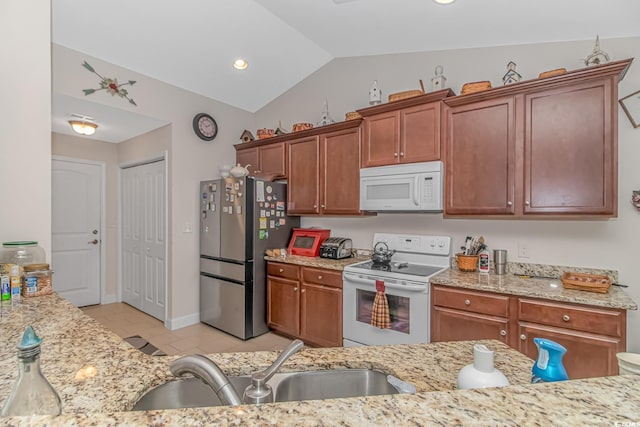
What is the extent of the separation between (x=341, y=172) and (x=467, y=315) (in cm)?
175

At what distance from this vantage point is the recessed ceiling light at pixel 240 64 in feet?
11.1

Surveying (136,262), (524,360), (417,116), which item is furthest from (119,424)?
(136,262)

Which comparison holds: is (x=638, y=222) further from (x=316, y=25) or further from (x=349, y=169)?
(x=316, y=25)

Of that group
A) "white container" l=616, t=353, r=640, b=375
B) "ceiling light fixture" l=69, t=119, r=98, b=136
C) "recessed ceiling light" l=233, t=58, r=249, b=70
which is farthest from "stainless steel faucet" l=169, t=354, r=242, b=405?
"ceiling light fixture" l=69, t=119, r=98, b=136

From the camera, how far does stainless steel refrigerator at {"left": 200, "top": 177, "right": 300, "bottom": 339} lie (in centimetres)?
331

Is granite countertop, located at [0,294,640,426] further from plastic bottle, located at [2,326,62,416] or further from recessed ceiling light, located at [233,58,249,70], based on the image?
recessed ceiling light, located at [233,58,249,70]

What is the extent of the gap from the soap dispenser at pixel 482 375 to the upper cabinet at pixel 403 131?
214cm

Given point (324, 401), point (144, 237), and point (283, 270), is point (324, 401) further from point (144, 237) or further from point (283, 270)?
point (144, 237)

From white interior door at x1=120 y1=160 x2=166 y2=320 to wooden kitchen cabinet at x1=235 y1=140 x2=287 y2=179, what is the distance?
1.02m

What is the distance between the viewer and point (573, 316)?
1.90m

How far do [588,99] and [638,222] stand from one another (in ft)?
3.11

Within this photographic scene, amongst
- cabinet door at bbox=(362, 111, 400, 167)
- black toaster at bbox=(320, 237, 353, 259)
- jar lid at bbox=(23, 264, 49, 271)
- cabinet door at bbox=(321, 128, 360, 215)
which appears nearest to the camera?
jar lid at bbox=(23, 264, 49, 271)

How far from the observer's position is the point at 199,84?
3.64 metres

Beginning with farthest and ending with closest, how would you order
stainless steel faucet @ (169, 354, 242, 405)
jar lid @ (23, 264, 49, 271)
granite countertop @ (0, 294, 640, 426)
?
jar lid @ (23, 264, 49, 271) → stainless steel faucet @ (169, 354, 242, 405) → granite countertop @ (0, 294, 640, 426)
